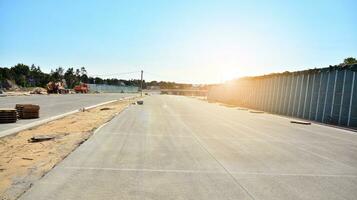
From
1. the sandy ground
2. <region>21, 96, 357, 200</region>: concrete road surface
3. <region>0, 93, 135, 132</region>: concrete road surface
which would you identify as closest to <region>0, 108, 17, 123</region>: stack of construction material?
<region>0, 93, 135, 132</region>: concrete road surface

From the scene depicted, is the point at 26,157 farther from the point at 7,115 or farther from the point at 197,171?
the point at 7,115

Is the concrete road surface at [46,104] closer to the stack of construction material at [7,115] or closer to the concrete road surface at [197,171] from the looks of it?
the stack of construction material at [7,115]

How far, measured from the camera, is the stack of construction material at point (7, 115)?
15852 mm

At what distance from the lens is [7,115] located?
16094 mm

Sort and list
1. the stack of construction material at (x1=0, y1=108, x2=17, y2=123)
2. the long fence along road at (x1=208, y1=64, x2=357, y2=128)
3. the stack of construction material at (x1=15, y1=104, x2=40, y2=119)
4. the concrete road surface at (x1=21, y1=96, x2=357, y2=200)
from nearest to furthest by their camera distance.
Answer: the concrete road surface at (x1=21, y1=96, x2=357, y2=200), the stack of construction material at (x1=0, y1=108, x2=17, y2=123), the stack of construction material at (x1=15, y1=104, x2=40, y2=119), the long fence along road at (x1=208, y1=64, x2=357, y2=128)

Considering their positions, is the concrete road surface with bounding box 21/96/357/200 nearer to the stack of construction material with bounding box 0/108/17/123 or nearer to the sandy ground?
the sandy ground

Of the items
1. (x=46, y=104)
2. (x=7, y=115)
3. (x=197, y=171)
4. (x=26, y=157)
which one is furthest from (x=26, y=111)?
(x=197, y=171)

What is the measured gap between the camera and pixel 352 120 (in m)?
22.3

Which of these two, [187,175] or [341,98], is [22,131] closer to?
[187,175]

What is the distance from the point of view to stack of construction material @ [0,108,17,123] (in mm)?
15852

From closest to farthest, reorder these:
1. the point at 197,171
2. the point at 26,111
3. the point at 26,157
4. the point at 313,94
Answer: the point at 197,171 < the point at 26,157 < the point at 26,111 < the point at 313,94

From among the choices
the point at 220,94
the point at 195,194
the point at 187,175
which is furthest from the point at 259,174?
the point at 220,94

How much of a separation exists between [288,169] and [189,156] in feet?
8.64

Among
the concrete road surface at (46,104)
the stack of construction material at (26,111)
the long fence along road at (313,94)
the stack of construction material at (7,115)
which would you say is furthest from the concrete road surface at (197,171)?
the long fence along road at (313,94)
